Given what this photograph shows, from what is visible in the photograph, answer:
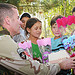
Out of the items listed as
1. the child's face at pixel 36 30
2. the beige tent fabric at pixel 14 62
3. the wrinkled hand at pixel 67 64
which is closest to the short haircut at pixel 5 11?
the beige tent fabric at pixel 14 62

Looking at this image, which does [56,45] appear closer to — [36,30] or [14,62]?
[36,30]

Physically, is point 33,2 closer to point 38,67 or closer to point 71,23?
point 71,23

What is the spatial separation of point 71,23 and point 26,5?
6.58 meters

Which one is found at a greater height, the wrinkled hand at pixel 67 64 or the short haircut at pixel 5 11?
the short haircut at pixel 5 11

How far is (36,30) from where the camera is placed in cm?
230

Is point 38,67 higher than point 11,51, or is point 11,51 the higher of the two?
point 11,51

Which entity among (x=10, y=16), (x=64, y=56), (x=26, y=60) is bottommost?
(x=64, y=56)

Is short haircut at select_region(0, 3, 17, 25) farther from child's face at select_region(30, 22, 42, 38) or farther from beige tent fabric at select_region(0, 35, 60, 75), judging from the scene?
child's face at select_region(30, 22, 42, 38)

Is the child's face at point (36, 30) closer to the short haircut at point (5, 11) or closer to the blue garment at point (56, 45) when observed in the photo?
the blue garment at point (56, 45)

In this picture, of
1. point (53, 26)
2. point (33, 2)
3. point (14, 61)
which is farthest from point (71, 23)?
point (33, 2)

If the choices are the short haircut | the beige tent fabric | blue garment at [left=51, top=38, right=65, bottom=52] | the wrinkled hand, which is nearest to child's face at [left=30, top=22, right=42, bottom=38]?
blue garment at [left=51, top=38, right=65, bottom=52]

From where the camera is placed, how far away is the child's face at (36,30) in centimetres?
229

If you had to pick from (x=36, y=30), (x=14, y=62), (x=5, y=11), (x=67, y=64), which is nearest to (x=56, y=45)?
(x=36, y=30)

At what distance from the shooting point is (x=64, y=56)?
57.2 inches
